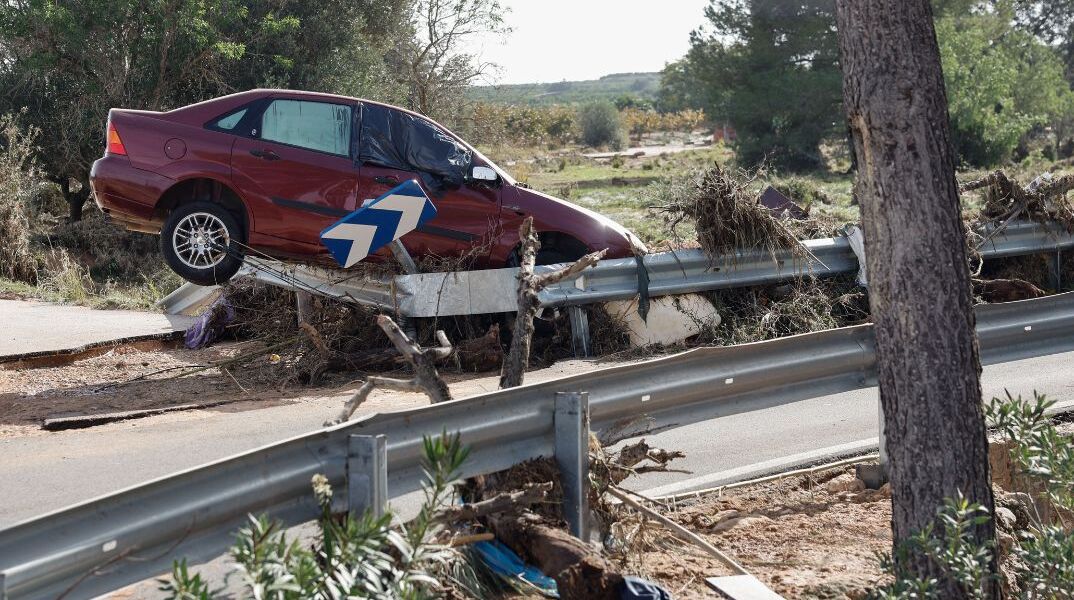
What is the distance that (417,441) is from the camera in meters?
4.16

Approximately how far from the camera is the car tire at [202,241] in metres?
10.2

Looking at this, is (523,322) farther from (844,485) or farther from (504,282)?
(504,282)

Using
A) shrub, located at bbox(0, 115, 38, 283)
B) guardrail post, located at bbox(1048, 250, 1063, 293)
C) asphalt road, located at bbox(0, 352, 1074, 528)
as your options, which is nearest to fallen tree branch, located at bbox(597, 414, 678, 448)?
asphalt road, located at bbox(0, 352, 1074, 528)

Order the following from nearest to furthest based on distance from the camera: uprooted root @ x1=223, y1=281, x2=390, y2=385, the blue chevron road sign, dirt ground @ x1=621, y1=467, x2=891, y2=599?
dirt ground @ x1=621, y1=467, x2=891, y2=599, the blue chevron road sign, uprooted root @ x1=223, y1=281, x2=390, y2=385

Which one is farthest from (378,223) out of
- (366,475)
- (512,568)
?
(366,475)

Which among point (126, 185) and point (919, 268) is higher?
point (126, 185)

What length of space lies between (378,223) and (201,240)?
13.1 ft

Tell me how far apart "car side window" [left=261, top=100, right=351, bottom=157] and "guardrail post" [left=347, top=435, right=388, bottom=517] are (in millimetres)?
6852

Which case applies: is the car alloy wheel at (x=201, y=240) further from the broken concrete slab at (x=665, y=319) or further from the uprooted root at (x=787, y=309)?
the uprooted root at (x=787, y=309)

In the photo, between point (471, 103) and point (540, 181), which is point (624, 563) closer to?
point (471, 103)

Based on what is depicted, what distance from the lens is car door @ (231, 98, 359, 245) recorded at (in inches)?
404

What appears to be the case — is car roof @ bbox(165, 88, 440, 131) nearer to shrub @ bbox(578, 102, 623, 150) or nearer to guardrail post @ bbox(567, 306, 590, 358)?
guardrail post @ bbox(567, 306, 590, 358)

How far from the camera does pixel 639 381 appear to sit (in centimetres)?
516

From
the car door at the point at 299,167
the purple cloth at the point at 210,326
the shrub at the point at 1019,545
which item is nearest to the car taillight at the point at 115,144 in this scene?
the car door at the point at 299,167
